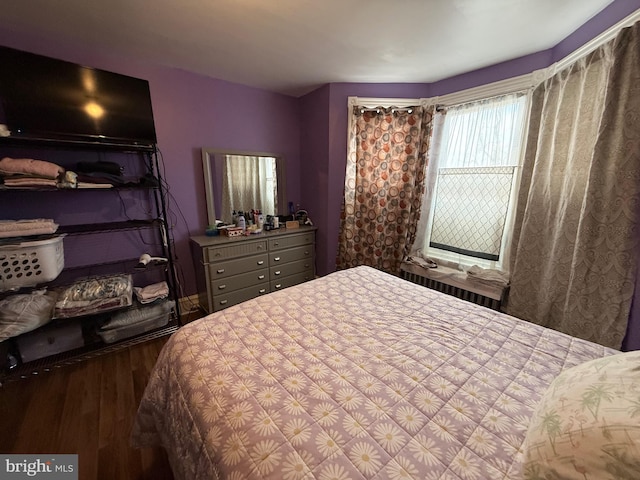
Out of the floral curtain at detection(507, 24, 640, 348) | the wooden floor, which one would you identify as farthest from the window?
the wooden floor

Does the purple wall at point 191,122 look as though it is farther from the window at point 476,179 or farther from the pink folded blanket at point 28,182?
the window at point 476,179

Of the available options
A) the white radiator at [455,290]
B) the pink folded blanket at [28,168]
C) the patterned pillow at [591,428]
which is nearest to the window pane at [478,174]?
the white radiator at [455,290]

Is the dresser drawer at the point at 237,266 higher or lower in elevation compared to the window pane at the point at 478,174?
lower

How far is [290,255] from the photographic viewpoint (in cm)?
286

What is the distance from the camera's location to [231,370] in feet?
3.10

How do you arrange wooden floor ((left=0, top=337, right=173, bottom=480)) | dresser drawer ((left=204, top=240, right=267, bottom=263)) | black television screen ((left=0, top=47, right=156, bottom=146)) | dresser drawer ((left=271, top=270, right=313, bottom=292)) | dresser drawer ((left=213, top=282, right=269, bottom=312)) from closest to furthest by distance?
1. wooden floor ((left=0, top=337, right=173, bottom=480))
2. black television screen ((left=0, top=47, right=156, bottom=146))
3. dresser drawer ((left=204, top=240, right=267, bottom=263))
4. dresser drawer ((left=213, top=282, right=269, bottom=312))
5. dresser drawer ((left=271, top=270, right=313, bottom=292))

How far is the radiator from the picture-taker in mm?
2223

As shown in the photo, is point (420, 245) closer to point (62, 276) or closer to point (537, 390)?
point (537, 390)

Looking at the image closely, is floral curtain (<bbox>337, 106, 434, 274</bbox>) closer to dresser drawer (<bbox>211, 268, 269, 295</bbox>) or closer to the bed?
dresser drawer (<bbox>211, 268, 269, 295</bbox>)

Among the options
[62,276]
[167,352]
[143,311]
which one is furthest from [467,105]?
[62,276]

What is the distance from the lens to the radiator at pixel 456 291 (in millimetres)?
2223

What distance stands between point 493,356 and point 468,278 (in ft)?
4.67

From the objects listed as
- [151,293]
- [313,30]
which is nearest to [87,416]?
[151,293]

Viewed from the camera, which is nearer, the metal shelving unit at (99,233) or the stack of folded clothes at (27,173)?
the stack of folded clothes at (27,173)
